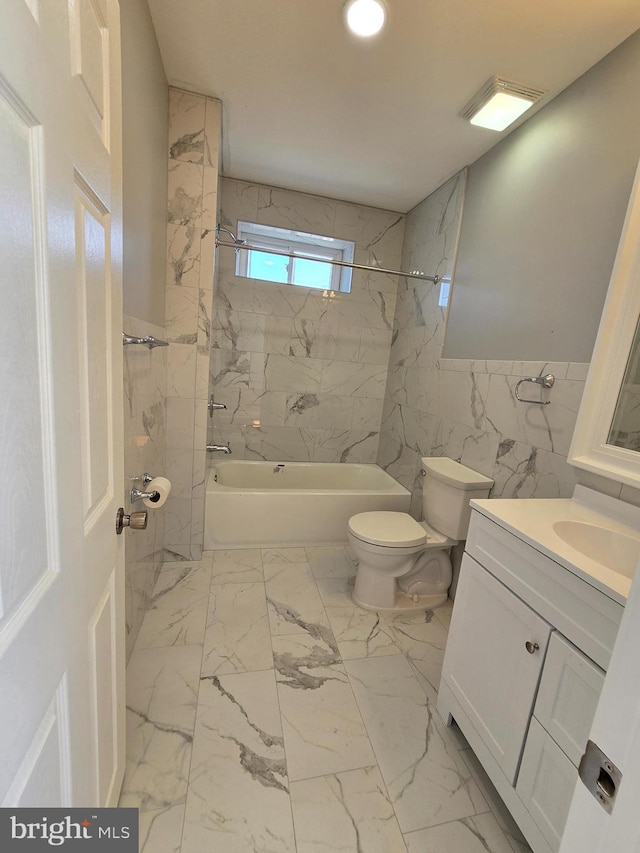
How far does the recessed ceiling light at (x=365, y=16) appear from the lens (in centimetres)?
127

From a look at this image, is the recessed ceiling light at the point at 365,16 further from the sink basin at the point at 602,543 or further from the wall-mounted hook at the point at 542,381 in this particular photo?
the sink basin at the point at 602,543

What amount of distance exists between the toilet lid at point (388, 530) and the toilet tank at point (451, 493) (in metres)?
0.13

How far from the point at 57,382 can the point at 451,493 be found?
1837mm

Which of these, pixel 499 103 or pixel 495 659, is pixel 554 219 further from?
pixel 495 659

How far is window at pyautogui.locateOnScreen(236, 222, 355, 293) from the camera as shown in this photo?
292cm

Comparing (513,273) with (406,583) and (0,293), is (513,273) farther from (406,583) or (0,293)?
(0,293)

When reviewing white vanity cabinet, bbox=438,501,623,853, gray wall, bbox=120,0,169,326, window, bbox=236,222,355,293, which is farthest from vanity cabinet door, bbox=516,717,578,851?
window, bbox=236,222,355,293

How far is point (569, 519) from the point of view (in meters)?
1.22

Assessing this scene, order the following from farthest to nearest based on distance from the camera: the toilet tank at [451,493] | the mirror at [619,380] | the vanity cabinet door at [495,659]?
the toilet tank at [451,493], the mirror at [619,380], the vanity cabinet door at [495,659]

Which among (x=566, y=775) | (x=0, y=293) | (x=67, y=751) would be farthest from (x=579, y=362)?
(x=67, y=751)

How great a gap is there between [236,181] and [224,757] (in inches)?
130

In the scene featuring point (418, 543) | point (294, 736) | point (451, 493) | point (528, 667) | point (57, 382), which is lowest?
point (294, 736)

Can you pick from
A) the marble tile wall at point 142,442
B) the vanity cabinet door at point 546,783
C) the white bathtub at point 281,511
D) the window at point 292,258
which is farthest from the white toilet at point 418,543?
the window at point 292,258

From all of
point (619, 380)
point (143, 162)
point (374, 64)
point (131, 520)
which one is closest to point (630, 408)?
point (619, 380)
